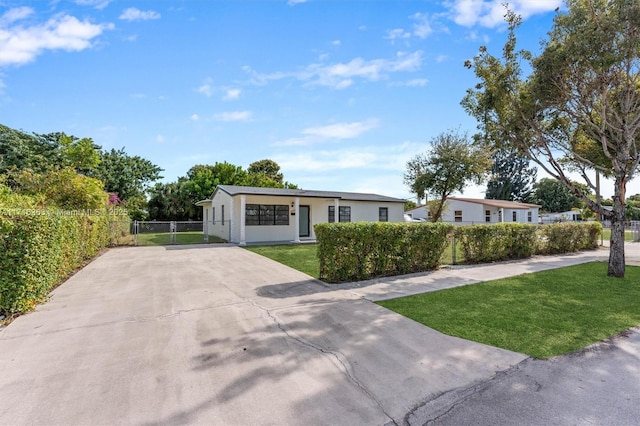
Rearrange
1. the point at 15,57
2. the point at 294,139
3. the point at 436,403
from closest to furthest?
the point at 436,403 < the point at 15,57 < the point at 294,139

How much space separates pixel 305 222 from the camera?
19188 millimetres

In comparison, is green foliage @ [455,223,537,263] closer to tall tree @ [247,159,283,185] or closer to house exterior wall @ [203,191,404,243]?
house exterior wall @ [203,191,404,243]

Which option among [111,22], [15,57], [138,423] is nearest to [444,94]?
[111,22]

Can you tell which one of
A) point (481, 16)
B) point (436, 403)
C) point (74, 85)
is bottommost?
point (436, 403)

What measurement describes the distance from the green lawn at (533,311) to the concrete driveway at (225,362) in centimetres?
46

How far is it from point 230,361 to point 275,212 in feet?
47.9

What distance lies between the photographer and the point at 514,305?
543 centimetres

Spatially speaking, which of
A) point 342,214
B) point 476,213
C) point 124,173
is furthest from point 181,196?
point 476,213

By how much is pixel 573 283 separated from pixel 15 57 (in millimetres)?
15482

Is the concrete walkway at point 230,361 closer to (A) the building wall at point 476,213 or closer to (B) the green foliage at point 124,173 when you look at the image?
(B) the green foliage at point 124,173

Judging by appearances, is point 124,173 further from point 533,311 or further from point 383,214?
point 533,311

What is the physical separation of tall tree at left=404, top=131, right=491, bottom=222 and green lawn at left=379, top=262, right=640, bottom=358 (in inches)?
532

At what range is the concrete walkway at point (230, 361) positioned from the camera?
8.20 feet

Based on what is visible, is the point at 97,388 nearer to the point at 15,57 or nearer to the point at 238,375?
the point at 238,375
